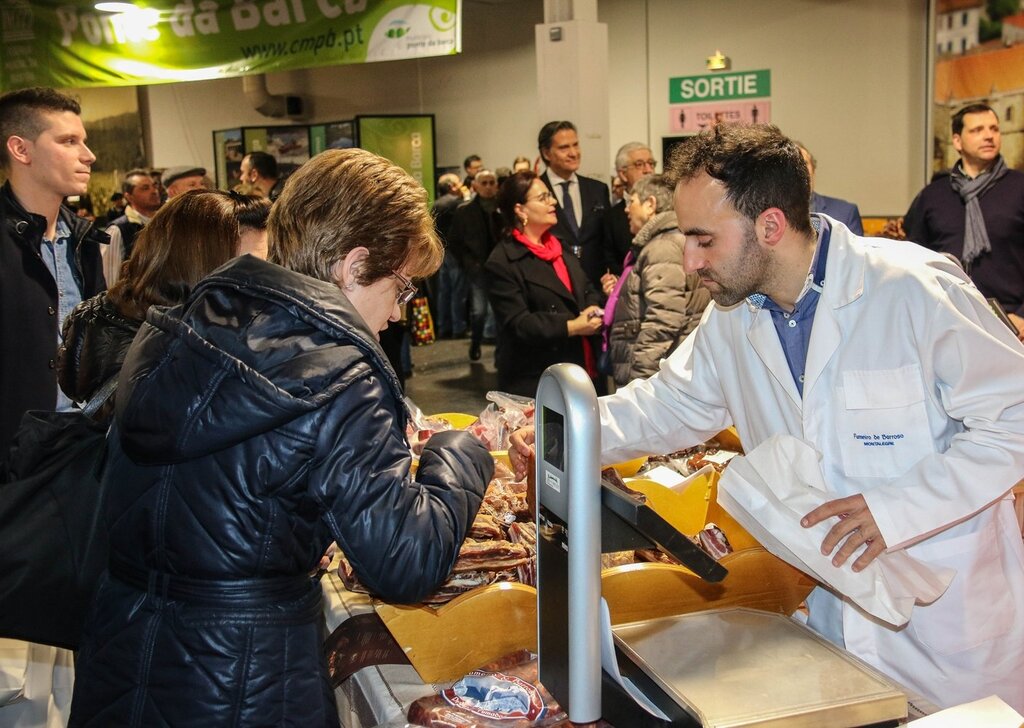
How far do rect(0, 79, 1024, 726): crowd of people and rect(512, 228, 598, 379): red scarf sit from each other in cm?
233

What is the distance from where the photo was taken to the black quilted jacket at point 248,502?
133 cm

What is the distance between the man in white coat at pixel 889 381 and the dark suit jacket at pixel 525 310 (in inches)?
104

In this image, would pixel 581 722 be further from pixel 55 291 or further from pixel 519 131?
pixel 519 131

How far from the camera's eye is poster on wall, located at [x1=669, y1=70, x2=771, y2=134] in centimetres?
1016

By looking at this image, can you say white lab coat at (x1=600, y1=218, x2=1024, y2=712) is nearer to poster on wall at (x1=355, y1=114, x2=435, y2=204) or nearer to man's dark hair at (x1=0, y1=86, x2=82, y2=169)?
man's dark hair at (x1=0, y1=86, x2=82, y2=169)

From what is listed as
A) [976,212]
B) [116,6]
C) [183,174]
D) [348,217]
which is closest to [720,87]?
[976,212]

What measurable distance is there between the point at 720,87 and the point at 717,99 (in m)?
0.13

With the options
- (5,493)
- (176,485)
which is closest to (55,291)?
(5,493)

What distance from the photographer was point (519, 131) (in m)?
12.3

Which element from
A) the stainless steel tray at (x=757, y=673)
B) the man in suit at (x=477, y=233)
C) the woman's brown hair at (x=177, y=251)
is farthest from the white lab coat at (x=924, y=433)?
the man in suit at (x=477, y=233)

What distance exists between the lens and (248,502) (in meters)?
1.37

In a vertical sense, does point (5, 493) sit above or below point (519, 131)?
below

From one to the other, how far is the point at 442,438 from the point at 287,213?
1.44 ft

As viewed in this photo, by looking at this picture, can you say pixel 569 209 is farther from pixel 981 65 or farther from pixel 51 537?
pixel 981 65
